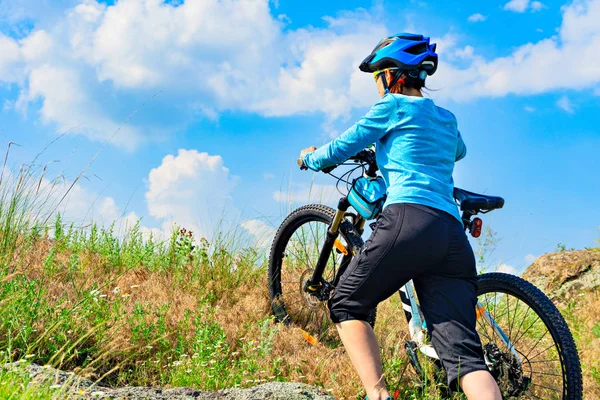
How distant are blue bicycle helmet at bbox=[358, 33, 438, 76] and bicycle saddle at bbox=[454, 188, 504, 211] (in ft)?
2.67

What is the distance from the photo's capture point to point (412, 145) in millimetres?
3516

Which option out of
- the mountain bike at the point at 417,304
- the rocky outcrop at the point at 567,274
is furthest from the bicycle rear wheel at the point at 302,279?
the rocky outcrop at the point at 567,274

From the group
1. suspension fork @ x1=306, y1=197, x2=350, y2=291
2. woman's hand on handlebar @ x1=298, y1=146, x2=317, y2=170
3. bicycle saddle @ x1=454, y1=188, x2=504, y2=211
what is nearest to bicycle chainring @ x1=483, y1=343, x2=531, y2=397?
bicycle saddle @ x1=454, y1=188, x2=504, y2=211

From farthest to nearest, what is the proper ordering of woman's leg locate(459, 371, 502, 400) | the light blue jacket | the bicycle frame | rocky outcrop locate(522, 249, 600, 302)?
1. rocky outcrop locate(522, 249, 600, 302)
2. the bicycle frame
3. the light blue jacket
4. woman's leg locate(459, 371, 502, 400)

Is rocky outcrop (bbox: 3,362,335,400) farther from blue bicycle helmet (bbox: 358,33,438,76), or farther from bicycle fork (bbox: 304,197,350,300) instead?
blue bicycle helmet (bbox: 358,33,438,76)

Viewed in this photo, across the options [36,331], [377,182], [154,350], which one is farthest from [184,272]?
[377,182]

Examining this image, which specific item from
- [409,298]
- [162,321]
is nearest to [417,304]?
[409,298]

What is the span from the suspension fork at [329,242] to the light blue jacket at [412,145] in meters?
0.88

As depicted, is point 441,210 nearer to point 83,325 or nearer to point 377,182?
point 377,182

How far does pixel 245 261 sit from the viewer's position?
6.70 metres

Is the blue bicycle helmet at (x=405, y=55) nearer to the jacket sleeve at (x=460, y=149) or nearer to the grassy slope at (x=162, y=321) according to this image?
the jacket sleeve at (x=460, y=149)

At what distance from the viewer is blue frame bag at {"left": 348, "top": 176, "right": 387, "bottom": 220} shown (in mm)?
4117

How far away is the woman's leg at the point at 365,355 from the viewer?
3502 mm

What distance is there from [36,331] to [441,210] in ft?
10.5
